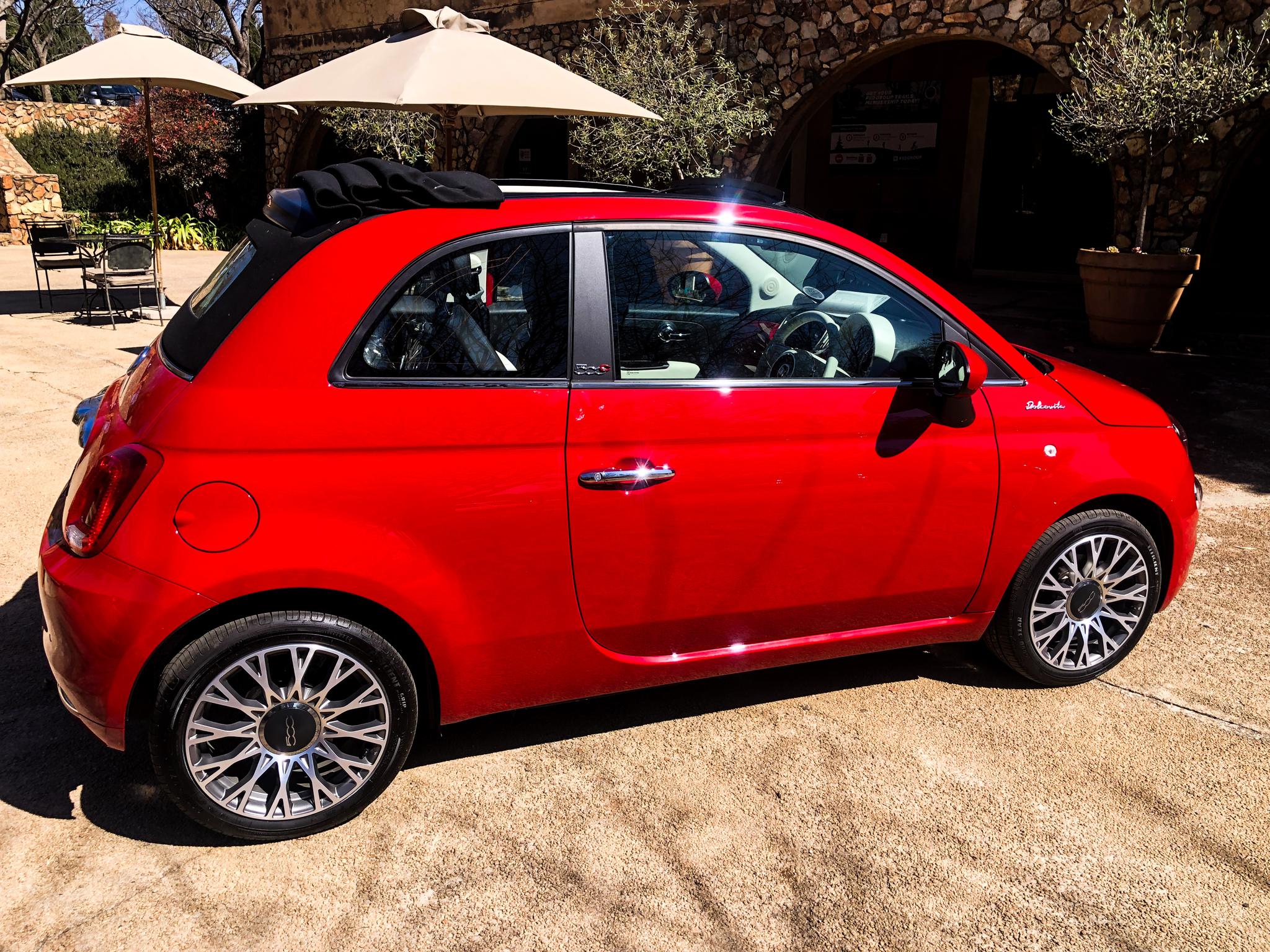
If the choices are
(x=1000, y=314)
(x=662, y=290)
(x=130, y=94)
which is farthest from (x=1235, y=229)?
(x=130, y=94)

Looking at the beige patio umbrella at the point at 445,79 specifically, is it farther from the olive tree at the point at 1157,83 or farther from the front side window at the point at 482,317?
the olive tree at the point at 1157,83

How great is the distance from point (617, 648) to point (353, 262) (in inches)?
54.4

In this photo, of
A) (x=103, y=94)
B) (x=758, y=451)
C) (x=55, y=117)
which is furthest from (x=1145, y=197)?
(x=103, y=94)

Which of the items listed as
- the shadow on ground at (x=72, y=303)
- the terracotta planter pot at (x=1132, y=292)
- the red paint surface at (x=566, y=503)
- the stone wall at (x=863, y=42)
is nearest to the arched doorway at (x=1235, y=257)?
the stone wall at (x=863, y=42)

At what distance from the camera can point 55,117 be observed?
22.8 meters

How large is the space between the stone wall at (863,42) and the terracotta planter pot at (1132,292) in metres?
0.73

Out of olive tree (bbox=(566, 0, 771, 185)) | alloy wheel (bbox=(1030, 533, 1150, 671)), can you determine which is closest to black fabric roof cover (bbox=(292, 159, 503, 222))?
alloy wheel (bbox=(1030, 533, 1150, 671))

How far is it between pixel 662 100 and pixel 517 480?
31.9ft

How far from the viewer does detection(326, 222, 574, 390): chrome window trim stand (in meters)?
2.71

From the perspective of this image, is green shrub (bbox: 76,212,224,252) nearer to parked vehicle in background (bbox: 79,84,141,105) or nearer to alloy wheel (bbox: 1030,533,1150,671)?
parked vehicle in background (bbox: 79,84,141,105)

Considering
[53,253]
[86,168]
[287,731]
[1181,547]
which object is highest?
[86,168]

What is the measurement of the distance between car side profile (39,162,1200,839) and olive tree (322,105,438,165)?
1126cm

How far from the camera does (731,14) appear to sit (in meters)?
12.5

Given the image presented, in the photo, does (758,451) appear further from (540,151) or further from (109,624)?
(540,151)
